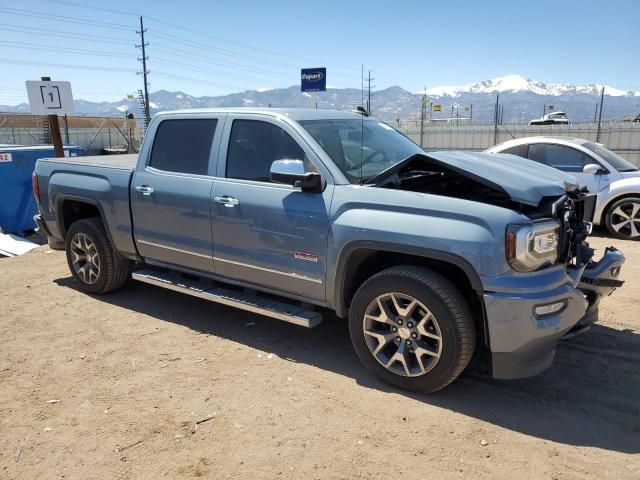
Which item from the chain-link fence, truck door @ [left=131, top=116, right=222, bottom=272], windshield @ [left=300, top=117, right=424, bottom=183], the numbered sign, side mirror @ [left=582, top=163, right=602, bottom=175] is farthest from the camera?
the chain-link fence

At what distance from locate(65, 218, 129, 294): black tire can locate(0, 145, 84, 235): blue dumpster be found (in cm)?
372

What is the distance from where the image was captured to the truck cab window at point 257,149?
13.2 ft

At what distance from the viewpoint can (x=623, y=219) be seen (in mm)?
8312

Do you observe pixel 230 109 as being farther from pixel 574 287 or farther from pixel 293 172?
pixel 574 287

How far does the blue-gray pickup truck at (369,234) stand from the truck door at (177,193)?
1 centimetres

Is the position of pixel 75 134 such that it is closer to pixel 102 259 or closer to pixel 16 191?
pixel 16 191

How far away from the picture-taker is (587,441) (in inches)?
120

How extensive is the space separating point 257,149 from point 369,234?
1.31 m

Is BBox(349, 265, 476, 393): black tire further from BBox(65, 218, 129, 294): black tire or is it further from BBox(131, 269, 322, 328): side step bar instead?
BBox(65, 218, 129, 294): black tire

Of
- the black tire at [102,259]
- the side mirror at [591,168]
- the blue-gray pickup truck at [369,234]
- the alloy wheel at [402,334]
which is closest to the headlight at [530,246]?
the blue-gray pickup truck at [369,234]

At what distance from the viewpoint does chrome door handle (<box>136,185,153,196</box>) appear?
4.71m

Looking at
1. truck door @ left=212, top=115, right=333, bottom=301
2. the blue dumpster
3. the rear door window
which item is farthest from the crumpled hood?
the blue dumpster

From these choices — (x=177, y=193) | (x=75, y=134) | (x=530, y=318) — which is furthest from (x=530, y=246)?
(x=75, y=134)

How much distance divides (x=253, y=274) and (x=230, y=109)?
1442mm
